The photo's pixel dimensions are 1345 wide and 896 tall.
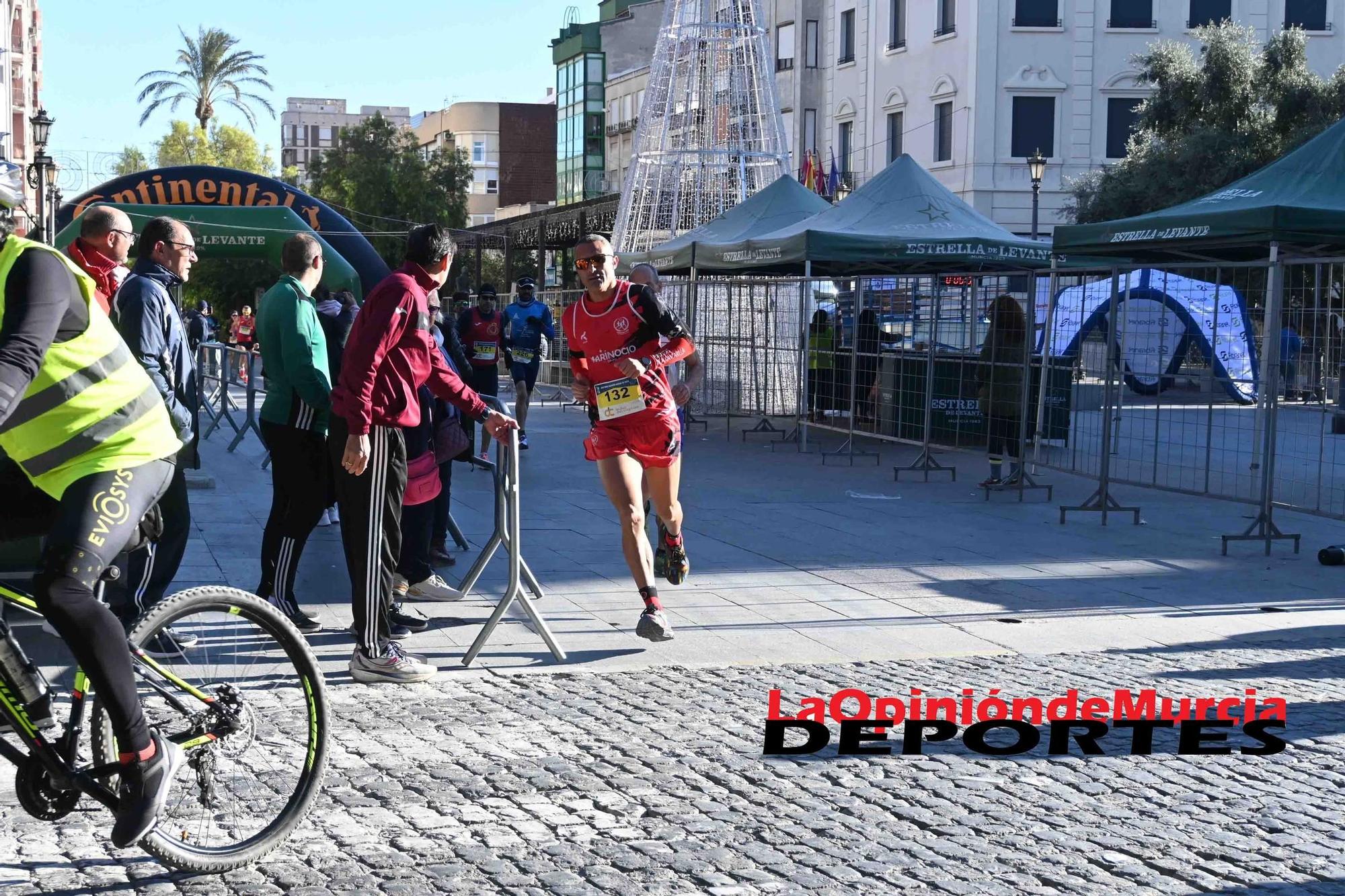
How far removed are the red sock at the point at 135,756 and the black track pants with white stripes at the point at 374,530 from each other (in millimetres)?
2618

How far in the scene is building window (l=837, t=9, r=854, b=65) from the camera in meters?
49.9

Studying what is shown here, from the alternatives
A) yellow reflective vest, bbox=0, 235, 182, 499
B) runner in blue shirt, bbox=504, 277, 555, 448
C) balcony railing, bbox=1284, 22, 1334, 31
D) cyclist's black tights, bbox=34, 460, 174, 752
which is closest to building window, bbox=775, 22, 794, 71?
balcony railing, bbox=1284, 22, 1334, 31

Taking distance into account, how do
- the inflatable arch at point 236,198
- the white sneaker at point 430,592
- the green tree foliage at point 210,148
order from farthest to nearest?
the green tree foliage at point 210,148 → the inflatable arch at point 236,198 → the white sneaker at point 430,592

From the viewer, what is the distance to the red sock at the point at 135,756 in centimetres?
384

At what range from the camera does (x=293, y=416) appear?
7.70 meters

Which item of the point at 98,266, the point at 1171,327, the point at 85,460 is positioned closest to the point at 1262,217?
the point at 1171,327

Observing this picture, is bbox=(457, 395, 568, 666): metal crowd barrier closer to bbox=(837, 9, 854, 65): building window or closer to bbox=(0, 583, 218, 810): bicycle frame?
bbox=(0, 583, 218, 810): bicycle frame

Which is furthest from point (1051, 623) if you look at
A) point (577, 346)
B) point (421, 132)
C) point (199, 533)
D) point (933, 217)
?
point (421, 132)

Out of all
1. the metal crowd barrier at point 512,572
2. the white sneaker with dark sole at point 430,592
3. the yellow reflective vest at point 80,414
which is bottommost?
the white sneaker with dark sole at point 430,592


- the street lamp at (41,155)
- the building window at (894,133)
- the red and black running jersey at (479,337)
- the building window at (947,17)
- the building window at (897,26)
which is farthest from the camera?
the building window at (894,133)

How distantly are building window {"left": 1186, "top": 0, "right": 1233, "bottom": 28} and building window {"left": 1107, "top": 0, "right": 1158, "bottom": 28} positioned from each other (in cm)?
95

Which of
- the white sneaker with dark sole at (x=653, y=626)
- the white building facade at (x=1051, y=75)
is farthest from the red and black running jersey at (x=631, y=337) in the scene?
the white building facade at (x=1051, y=75)

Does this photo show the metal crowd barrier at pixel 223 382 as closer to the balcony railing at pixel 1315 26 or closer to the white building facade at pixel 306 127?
the balcony railing at pixel 1315 26

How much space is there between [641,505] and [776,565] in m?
2.35
